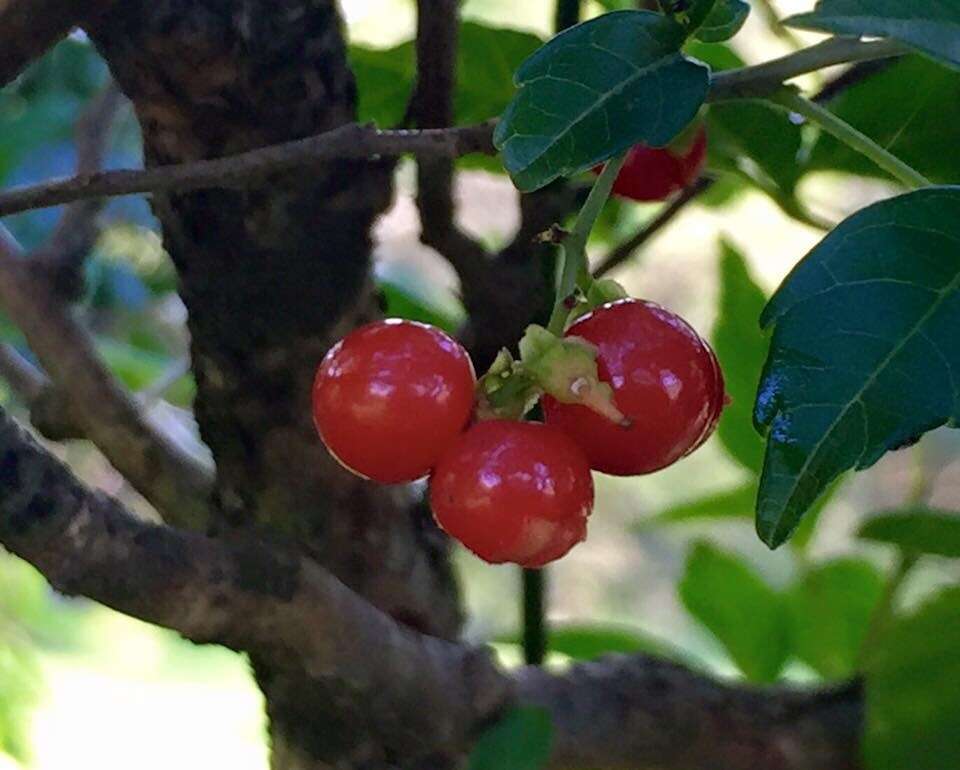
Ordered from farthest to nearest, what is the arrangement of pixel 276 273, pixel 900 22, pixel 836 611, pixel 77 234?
pixel 836 611 → pixel 77 234 → pixel 276 273 → pixel 900 22

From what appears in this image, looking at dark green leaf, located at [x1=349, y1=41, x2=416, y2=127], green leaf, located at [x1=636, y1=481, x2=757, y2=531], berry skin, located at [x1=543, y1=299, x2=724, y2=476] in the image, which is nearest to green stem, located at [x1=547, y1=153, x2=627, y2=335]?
berry skin, located at [x1=543, y1=299, x2=724, y2=476]

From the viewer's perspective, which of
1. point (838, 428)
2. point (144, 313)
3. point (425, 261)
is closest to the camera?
point (838, 428)

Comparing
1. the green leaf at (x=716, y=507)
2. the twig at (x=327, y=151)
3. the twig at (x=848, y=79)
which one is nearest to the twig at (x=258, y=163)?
the twig at (x=327, y=151)

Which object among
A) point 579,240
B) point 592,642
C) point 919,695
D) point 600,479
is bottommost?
point 600,479

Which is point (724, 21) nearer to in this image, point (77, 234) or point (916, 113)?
point (916, 113)

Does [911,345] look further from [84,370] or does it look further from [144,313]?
[144,313]

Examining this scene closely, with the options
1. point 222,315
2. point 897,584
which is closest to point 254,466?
point 222,315

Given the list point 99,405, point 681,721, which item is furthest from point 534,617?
point 99,405
